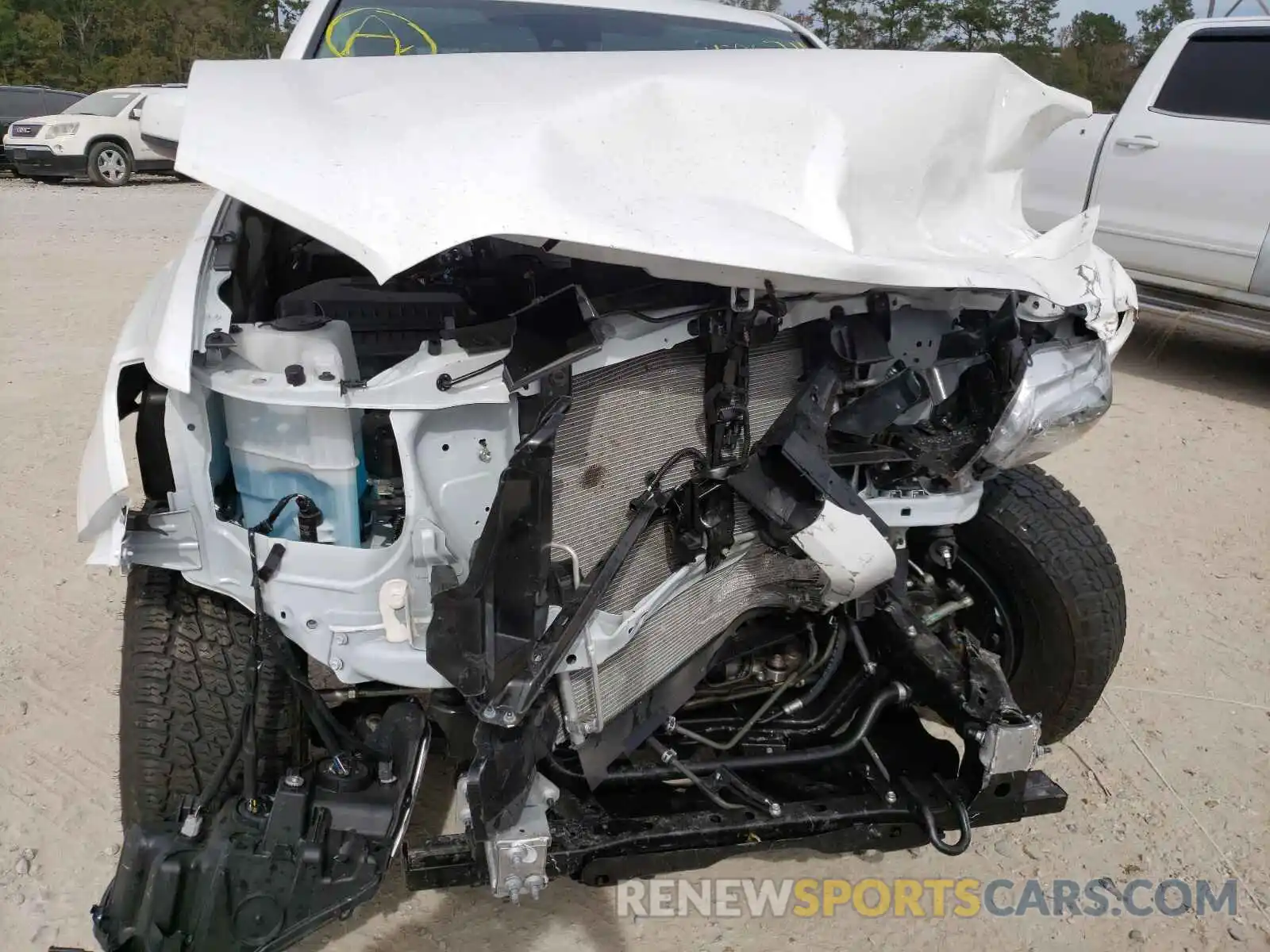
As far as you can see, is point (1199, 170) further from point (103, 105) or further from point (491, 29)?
point (103, 105)

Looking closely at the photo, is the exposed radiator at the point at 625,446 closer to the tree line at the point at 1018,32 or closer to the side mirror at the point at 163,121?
the side mirror at the point at 163,121

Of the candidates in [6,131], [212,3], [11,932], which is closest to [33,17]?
[212,3]

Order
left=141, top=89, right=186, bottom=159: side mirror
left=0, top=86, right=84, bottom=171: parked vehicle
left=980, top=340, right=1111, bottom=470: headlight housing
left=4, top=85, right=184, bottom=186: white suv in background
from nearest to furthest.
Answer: left=141, top=89, right=186, bottom=159: side mirror < left=980, top=340, right=1111, bottom=470: headlight housing < left=4, top=85, right=184, bottom=186: white suv in background < left=0, top=86, right=84, bottom=171: parked vehicle

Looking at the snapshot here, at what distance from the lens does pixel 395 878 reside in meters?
2.18

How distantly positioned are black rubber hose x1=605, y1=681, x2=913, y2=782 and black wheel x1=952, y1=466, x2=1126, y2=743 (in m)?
0.45

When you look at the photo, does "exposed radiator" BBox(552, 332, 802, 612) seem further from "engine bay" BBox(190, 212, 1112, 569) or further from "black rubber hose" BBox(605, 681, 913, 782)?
"black rubber hose" BBox(605, 681, 913, 782)

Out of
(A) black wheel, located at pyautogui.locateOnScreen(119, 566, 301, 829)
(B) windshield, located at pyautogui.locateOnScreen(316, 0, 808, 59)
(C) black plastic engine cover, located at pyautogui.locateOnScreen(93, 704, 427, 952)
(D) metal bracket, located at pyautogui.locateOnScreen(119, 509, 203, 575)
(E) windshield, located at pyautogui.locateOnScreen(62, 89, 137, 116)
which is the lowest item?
(E) windshield, located at pyautogui.locateOnScreen(62, 89, 137, 116)

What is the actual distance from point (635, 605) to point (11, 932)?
1468mm

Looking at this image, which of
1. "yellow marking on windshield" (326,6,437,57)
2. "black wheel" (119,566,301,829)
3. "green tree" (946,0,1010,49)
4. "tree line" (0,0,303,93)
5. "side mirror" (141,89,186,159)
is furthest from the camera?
"tree line" (0,0,303,93)

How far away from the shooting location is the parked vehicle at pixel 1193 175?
203 inches

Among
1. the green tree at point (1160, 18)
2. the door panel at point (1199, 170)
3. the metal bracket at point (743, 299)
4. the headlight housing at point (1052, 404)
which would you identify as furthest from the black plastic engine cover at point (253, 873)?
the green tree at point (1160, 18)

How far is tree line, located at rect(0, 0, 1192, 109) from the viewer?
15742 mm

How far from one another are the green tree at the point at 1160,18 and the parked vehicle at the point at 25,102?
17.0m

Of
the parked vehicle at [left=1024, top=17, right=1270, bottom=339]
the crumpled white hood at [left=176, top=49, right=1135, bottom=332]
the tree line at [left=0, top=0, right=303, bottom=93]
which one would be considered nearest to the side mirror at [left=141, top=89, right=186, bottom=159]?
the crumpled white hood at [left=176, top=49, right=1135, bottom=332]
